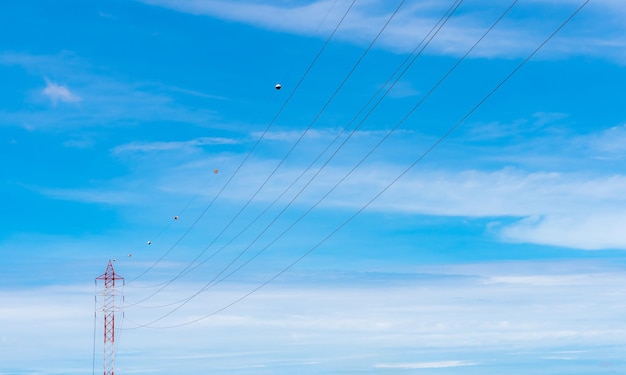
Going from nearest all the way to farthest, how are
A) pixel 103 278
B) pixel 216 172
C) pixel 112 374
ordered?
pixel 216 172 < pixel 112 374 < pixel 103 278

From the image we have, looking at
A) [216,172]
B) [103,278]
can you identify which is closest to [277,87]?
[216,172]

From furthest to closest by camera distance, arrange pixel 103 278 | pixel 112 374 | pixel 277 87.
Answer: pixel 103 278, pixel 112 374, pixel 277 87

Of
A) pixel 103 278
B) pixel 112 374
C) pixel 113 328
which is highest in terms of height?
pixel 103 278

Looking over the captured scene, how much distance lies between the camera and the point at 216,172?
5934 centimetres

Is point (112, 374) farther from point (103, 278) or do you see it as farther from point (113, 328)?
point (103, 278)

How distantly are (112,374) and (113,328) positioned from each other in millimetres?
15446

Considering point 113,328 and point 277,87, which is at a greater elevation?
point 277,87

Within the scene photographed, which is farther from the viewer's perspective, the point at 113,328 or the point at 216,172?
the point at 113,328

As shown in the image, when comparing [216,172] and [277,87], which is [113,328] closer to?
[216,172]

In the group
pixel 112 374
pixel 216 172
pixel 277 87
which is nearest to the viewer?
pixel 277 87

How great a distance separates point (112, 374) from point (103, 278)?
112ft

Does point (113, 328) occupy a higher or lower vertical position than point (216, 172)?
lower

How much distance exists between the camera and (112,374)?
129 meters

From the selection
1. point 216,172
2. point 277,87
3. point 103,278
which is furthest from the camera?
point 103,278
